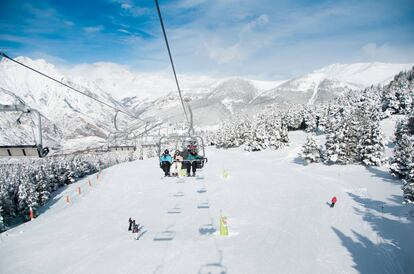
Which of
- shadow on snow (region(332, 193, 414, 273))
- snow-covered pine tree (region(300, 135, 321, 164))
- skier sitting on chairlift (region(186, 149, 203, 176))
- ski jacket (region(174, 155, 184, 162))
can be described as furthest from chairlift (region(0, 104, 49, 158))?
snow-covered pine tree (region(300, 135, 321, 164))

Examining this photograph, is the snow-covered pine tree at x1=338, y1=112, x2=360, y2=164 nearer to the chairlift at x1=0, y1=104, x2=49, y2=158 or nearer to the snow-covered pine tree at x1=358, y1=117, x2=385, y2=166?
the snow-covered pine tree at x1=358, y1=117, x2=385, y2=166

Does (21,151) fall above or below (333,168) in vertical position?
above

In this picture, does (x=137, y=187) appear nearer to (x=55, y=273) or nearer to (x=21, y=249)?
(x=21, y=249)

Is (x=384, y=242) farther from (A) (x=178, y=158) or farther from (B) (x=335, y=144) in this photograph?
(B) (x=335, y=144)

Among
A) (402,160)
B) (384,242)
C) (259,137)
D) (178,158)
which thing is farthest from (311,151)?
(178,158)

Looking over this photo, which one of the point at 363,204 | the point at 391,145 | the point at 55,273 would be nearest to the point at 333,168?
the point at 363,204

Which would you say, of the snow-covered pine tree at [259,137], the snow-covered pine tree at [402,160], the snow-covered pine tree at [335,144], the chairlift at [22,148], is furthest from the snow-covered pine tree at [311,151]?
the chairlift at [22,148]
